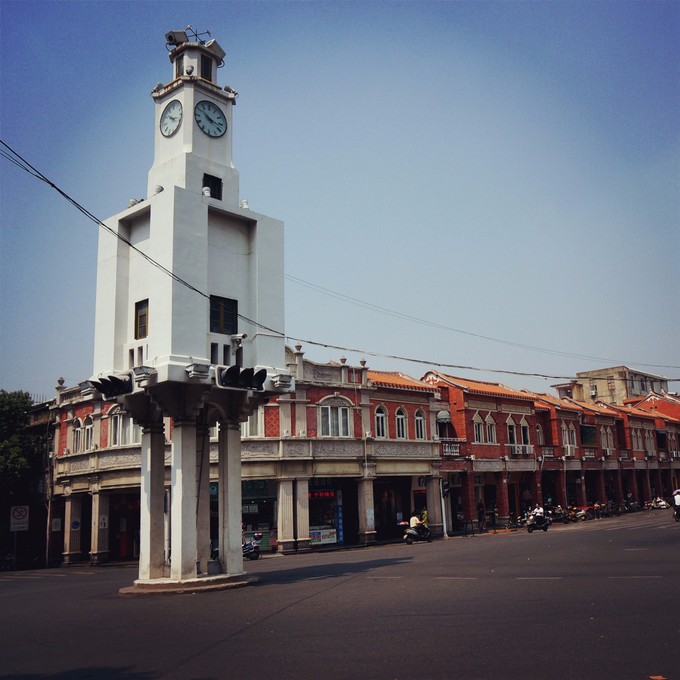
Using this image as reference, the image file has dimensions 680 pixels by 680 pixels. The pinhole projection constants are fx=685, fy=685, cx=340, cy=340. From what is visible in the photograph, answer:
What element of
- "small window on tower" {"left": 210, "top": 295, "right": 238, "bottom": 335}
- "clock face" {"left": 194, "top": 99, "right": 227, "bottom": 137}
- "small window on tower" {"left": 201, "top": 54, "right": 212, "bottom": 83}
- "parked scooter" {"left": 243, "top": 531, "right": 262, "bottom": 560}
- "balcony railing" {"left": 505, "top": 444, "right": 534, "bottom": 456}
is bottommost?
"parked scooter" {"left": 243, "top": 531, "right": 262, "bottom": 560}

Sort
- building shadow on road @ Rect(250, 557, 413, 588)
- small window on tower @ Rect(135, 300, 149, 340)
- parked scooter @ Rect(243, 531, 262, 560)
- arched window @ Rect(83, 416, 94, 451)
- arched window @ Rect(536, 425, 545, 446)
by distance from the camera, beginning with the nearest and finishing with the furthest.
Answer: building shadow on road @ Rect(250, 557, 413, 588), small window on tower @ Rect(135, 300, 149, 340), parked scooter @ Rect(243, 531, 262, 560), arched window @ Rect(83, 416, 94, 451), arched window @ Rect(536, 425, 545, 446)

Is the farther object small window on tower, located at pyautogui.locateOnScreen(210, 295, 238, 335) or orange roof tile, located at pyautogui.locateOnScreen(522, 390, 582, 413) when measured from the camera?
orange roof tile, located at pyautogui.locateOnScreen(522, 390, 582, 413)

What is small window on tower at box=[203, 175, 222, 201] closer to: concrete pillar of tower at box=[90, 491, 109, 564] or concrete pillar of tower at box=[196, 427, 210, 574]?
concrete pillar of tower at box=[196, 427, 210, 574]

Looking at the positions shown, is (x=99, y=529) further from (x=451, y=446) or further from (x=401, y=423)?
(x=451, y=446)

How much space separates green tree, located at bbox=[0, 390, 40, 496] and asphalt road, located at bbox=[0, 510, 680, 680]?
2204 centimetres

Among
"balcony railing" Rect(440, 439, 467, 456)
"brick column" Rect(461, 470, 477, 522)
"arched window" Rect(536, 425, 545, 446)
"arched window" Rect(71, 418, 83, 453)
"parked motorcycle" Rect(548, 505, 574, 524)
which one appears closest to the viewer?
"arched window" Rect(71, 418, 83, 453)

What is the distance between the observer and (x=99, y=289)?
788 inches

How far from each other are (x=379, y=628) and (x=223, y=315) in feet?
36.1

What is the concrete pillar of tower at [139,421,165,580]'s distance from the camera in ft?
58.7

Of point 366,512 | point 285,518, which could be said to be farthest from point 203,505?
point 366,512

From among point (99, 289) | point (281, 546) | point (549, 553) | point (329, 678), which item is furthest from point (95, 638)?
point (281, 546)

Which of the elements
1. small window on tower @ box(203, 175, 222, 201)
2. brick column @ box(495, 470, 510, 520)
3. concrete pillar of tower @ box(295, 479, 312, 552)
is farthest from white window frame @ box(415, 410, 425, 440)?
small window on tower @ box(203, 175, 222, 201)

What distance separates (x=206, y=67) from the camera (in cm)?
2023

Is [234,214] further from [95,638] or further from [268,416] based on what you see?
[268,416]
